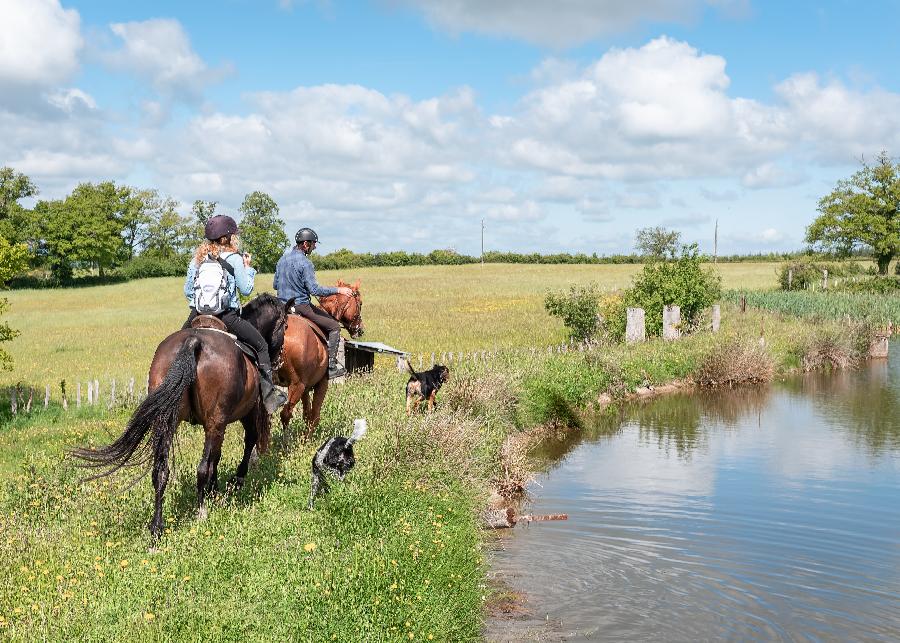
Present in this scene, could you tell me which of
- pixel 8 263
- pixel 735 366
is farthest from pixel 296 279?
pixel 735 366

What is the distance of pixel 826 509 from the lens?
12.4m

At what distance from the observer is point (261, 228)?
282 ft

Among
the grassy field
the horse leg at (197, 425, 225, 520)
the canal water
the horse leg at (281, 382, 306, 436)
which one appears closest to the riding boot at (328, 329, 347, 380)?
the horse leg at (281, 382, 306, 436)

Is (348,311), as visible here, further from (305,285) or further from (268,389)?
(268,389)

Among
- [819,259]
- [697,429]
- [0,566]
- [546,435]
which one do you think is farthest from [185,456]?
[819,259]

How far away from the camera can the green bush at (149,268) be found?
84.6 meters

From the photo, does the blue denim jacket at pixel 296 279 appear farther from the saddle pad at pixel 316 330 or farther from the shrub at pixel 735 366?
the shrub at pixel 735 366

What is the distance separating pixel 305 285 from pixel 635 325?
55.4 feet

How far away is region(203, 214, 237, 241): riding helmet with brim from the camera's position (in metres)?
8.90

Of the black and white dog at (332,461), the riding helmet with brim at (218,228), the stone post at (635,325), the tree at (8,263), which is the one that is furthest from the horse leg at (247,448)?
the stone post at (635,325)

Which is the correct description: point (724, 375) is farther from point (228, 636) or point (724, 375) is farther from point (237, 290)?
point (228, 636)

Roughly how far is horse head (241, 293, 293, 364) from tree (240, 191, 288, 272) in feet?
252

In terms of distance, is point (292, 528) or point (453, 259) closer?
point (292, 528)

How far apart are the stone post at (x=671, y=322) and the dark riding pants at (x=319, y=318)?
18.2 meters
